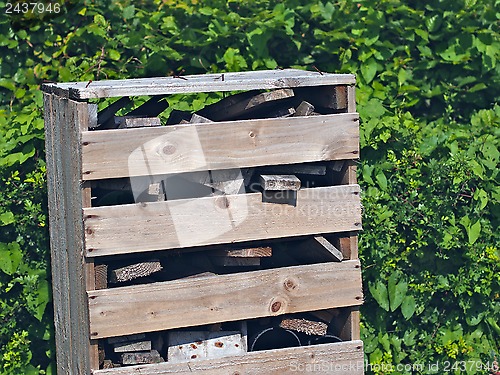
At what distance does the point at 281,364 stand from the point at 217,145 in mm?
974

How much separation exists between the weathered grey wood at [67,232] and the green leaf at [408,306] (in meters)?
1.82

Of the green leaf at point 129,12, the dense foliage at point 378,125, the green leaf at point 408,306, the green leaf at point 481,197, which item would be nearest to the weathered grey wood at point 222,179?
the dense foliage at point 378,125

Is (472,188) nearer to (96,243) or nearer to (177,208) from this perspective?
(177,208)

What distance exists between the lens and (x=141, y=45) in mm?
4629

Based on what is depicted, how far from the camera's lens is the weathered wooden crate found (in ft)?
10.3

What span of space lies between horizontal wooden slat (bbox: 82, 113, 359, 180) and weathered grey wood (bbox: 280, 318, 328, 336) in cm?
74

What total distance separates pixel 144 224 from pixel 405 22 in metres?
2.43

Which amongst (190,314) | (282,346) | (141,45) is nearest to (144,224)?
(190,314)

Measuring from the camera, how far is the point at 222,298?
3.31 meters

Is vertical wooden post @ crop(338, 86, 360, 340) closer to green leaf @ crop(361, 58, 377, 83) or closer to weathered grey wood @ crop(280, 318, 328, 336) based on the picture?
weathered grey wood @ crop(280, 318, 328, 336)

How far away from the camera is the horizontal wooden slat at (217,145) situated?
3109 mm

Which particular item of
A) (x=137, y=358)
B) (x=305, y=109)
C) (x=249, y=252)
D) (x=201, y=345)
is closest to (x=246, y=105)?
(x=305, y=109)

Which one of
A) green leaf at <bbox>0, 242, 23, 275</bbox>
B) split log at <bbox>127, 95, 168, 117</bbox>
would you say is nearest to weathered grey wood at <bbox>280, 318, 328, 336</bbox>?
split log at <bbox>127, 95, 168, 117</bbox>

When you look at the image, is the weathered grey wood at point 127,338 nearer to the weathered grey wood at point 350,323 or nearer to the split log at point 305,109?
the weathered grey wood at point 350,323
